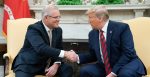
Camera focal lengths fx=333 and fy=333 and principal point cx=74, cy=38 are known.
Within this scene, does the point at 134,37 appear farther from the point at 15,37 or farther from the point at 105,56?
the point at 15,37

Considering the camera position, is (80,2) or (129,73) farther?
(80,2)

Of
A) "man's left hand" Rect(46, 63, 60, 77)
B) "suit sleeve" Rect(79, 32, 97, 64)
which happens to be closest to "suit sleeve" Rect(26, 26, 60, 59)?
"man's left hand" Rect(46, 63, 60, 77)

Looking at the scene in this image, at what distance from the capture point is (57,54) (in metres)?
3.10

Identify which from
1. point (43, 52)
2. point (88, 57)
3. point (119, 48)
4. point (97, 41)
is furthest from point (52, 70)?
point (119, 48)

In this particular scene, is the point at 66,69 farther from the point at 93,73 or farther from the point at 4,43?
the point at 4,43

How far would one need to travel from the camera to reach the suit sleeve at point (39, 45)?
3090mm

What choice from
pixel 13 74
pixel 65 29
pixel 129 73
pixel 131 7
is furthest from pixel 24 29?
pixel 131 7

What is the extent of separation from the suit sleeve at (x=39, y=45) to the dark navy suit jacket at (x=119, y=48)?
0.42 meters

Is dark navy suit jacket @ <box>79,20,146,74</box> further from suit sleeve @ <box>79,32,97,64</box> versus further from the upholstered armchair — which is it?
the upholstered armchair

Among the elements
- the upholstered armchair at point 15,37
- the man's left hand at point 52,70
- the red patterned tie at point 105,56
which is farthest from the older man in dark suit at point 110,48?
the upholstered armchair at point 15,37

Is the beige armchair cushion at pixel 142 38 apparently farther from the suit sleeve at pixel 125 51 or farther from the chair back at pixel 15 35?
the chair back at pixel 15 35

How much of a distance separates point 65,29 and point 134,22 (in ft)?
4.12

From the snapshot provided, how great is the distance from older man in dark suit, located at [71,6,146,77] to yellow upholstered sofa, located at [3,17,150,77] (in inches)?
12.2

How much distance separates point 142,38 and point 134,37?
0.09m
